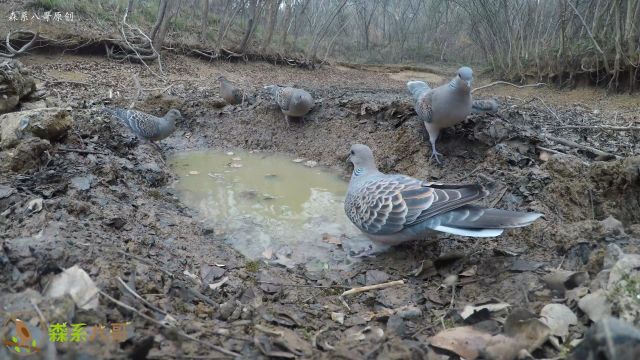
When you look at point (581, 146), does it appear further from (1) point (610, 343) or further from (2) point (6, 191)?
(2) point (6, 191)

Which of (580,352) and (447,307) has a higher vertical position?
(580,352)

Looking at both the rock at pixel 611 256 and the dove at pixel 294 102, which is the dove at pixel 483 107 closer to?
the dove at pixel 294 102

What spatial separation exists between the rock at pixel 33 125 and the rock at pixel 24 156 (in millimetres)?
257

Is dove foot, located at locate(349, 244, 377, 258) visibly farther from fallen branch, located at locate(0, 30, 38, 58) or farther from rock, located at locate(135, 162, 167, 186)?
fallen branch, located at locate(0, 30, 38, 58)

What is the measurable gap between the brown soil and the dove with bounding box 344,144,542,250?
0.90 ft

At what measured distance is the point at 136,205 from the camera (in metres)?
4.09

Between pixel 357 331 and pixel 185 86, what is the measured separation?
26.7ft

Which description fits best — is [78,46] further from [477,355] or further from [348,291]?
[477,355]

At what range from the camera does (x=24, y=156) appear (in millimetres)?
3904

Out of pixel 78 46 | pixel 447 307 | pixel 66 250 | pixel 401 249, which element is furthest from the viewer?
pixel 78 46

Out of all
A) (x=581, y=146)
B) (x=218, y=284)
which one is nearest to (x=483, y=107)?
(x=581, y=146)

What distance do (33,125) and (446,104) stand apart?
4106 mm

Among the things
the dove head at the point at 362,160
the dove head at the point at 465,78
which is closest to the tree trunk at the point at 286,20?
the dove head at the point at 465,78

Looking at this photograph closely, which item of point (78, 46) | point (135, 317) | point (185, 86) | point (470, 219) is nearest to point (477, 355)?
point (470, 219)
